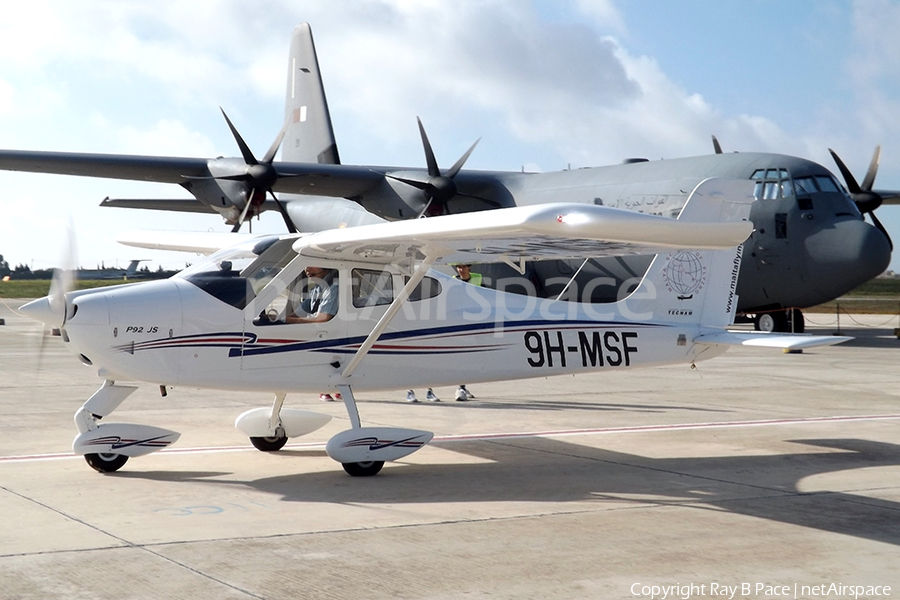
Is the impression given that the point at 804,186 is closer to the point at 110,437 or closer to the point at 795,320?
the point at 795,320

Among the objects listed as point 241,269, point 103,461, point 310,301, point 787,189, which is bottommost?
point 103,461

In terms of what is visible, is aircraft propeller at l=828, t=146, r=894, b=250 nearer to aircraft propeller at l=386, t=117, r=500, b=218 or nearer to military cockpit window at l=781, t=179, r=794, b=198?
military cockpit window at l=781, t=179, r=794, b=198

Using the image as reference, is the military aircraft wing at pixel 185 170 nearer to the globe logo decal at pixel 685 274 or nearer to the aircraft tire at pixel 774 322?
the aircraft tire at pixel 774 322

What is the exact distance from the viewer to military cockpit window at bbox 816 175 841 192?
63.9 feet

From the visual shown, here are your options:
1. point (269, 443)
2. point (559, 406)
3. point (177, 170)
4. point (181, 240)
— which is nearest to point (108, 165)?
point (177, 170)

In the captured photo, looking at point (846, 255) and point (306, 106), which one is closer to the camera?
point (846, 255)

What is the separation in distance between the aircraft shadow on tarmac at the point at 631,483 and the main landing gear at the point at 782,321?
1324 cm

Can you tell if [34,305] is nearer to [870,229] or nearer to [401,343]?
[401,343]

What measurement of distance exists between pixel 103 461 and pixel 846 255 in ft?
49.9

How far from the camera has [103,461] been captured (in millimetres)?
7918

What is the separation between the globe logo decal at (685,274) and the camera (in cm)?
980

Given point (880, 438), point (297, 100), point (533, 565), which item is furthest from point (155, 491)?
point (297, 100)

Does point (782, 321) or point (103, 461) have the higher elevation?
point (782, 321)

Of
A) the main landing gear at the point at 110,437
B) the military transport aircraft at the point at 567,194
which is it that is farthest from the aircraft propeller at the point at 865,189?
the main landing gear at the point at 110,437
